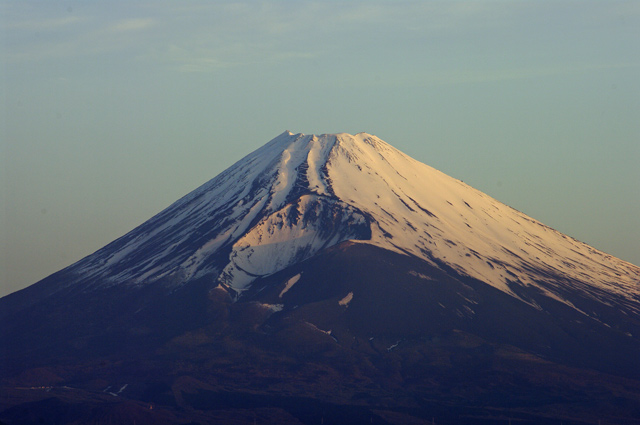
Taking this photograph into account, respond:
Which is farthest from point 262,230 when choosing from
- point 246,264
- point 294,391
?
point 294,391

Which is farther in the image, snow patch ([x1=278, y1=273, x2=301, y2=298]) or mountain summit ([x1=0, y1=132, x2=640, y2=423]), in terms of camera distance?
snow patch ([x1=278, y1=273, x2=301, y2=298])

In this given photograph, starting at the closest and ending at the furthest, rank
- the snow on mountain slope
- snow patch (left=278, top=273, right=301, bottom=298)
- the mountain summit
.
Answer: the mountain summit
snow patch (left=278, top=273, right=301, bottom=298)
the snow on mountain slope

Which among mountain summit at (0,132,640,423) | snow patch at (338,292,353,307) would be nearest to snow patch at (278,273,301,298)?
mountain summit at (0,132,640,423)

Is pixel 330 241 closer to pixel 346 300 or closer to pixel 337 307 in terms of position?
pixel 346 300

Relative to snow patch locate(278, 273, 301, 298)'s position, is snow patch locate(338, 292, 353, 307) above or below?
below

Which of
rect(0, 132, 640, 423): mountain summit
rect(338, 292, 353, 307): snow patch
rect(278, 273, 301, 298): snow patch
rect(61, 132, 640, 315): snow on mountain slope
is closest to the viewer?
rect(0, 132, 640, 423): mountain summit

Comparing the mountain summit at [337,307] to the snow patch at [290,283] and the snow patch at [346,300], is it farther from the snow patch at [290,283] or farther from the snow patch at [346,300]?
the snow patch at [346,300]

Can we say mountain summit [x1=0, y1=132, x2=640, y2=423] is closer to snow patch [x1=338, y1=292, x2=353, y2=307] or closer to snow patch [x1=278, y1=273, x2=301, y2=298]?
snow patch [x1=278, y1=273, x2=301, y2=298]

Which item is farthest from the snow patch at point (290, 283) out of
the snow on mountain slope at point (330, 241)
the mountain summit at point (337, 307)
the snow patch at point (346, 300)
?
the snow patch at point (346, 300)
